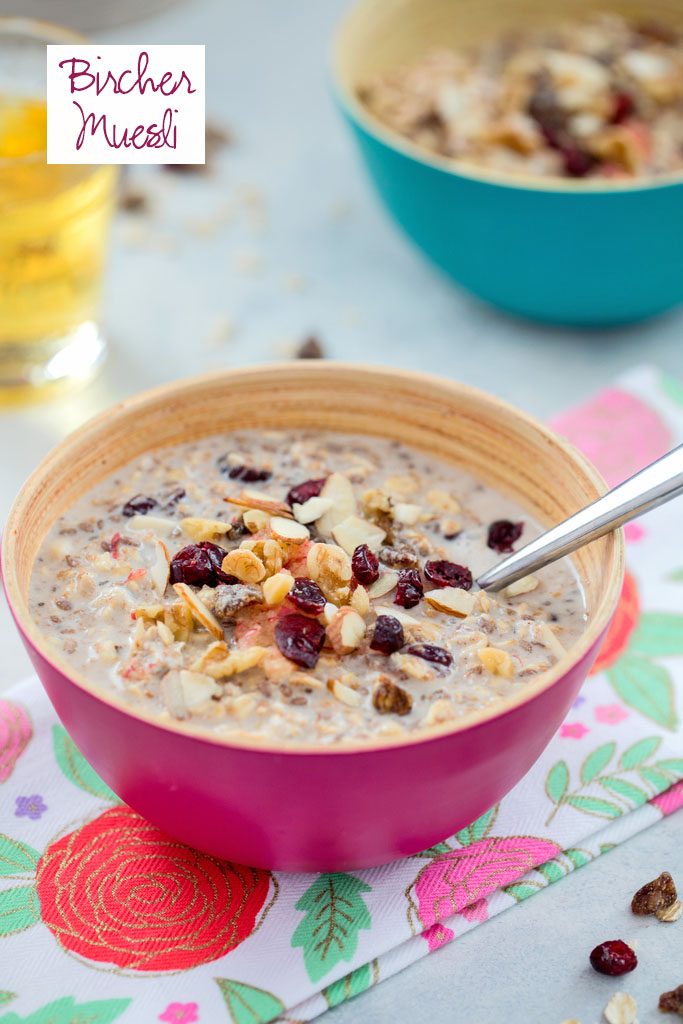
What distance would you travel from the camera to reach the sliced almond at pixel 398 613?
1175 millimetres

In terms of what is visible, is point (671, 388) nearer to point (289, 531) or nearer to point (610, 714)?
point (610, 714)

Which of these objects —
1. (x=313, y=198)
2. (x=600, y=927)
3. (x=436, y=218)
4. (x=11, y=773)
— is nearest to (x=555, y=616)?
(x=600, y=927)

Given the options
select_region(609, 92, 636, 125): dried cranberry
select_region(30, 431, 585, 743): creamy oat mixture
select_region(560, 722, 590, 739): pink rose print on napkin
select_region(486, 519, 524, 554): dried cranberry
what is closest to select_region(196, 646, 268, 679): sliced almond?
select_region(30, 431, 585, 743): creamy oat mixture

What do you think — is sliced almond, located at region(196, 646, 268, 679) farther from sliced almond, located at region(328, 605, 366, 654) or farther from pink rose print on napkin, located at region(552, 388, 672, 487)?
pink rose print on napkin, located at region(552, 388, 672, 487)

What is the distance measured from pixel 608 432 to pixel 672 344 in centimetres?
34

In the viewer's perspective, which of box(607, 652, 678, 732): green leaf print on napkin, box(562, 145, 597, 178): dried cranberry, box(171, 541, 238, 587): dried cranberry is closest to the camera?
box(171, 541, 238, 587): dried cranberry

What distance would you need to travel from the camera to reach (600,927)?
119cm

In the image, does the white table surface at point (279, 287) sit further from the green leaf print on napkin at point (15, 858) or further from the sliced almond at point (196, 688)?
the sliced almond at point (196, 688)

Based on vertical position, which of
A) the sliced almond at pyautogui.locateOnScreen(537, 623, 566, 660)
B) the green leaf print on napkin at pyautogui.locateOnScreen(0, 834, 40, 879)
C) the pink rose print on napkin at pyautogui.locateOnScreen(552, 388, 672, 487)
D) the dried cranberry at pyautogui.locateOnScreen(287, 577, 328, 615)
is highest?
the dried cranberry at pyautogui.locateOnScreen(287, 577, 328, 615)

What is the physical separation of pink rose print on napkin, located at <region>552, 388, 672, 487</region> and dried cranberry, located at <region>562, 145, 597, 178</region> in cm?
37

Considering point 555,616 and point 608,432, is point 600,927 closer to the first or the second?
point 555,616

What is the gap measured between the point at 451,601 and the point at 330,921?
0.32 m

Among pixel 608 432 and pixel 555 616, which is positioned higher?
pixel 555 616

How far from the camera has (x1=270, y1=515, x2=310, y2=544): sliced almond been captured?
123cm
